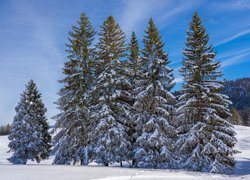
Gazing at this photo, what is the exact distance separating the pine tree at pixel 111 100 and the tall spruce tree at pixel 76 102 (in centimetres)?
99

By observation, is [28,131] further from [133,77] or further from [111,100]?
[133,77]

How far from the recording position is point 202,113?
75.9 feet

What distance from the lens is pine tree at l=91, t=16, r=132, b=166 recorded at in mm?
24266

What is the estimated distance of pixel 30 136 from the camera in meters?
32.8

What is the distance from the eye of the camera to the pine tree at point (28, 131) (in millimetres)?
32438

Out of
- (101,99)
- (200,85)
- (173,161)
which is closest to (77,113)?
(101,99)

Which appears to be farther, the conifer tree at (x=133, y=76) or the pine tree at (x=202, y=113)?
the conifer tree at (x=133, y=76)

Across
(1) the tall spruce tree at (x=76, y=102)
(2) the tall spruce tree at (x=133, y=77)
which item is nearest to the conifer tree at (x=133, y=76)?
(2) the tall spruce tree at (x=133, y=77)

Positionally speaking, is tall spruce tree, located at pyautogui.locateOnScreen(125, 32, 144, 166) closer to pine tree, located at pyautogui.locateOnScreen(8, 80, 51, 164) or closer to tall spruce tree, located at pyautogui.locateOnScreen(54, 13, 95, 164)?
tall spruce tree, located at pyautogui.locateOnScreen(54, 13, 95, 164)

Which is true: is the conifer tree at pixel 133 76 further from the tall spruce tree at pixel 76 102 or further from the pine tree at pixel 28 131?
the pine tree at pixel 28 131

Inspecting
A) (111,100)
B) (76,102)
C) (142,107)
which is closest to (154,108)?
(142,107)

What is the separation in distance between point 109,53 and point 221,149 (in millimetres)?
13247

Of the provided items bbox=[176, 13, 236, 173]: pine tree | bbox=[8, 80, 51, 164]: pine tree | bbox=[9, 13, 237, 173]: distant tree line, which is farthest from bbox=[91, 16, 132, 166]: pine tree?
bbox=[8, 80, 51, 164]: pine tree

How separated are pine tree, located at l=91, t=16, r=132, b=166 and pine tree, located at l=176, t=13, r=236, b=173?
5.13 meters
